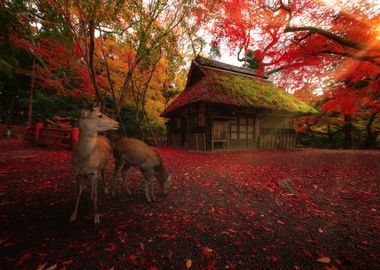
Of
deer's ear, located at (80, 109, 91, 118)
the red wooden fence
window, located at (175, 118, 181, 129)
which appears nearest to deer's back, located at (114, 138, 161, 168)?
deer's ear, located at (80, 109, 91, 118)

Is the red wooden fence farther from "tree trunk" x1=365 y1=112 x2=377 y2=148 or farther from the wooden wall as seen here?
"tree trunk" x1=365 y1=112 x2=377 y2=148

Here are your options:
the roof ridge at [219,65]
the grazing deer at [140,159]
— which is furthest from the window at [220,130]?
the grazing deer at [140,159]

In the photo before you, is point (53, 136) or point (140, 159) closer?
point (140, 159)

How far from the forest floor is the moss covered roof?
8.77 meters

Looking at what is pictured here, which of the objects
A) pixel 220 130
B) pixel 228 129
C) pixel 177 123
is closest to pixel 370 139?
pixel 228 129

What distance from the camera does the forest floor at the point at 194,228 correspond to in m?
2.21

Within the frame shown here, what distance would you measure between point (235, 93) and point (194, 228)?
1275cm

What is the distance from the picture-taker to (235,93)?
556 inches

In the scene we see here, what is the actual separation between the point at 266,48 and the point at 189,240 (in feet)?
70.3

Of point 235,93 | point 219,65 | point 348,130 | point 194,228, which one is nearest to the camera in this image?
point 194,228

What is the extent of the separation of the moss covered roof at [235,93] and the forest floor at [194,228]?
8.77m

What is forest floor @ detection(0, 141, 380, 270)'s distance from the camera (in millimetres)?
2215

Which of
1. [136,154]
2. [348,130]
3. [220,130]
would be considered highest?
[348,130]

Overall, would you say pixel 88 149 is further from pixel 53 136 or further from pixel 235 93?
pixel 235 93
